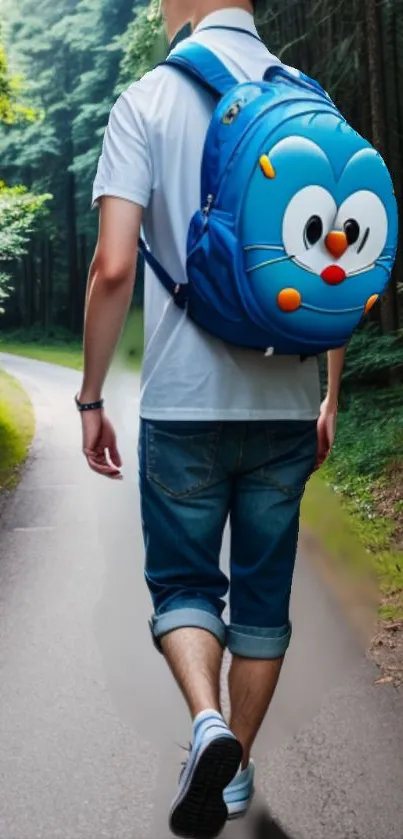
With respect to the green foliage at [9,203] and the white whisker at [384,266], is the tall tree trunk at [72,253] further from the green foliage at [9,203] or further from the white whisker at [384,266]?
the white whisker at [384,266]

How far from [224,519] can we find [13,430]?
10.6 meters

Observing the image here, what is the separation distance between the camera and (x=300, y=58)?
620 inches

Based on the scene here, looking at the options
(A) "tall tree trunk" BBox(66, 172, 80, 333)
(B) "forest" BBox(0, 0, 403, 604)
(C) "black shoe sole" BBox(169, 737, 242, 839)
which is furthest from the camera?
(A) "tall tree trunk" BBox(66, 172, 80, 333)

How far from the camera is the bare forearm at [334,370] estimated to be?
312cm

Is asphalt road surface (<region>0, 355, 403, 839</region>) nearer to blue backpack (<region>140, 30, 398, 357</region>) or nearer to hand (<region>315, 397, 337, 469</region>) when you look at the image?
hand (<region>315, 397, 337, 469</region>)

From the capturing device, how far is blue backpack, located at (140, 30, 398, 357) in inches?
97.4

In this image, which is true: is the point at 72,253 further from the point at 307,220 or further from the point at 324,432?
the point at 307,220

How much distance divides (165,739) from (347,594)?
7.13 feet

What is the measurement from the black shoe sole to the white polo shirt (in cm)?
81

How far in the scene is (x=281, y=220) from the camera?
2475 mm

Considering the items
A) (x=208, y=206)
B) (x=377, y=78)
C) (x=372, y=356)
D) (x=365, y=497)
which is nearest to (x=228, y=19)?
(x=208, y=206)

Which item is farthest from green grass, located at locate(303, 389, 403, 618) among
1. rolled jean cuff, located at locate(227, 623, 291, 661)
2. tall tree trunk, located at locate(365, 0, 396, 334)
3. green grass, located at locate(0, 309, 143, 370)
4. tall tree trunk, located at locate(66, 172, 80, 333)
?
tall tree trunk, located at locate(66, 172, 80, 333)

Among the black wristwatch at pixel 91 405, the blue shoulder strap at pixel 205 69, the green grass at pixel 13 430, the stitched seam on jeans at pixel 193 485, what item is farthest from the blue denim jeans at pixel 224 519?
the green grass at pixel 13 430

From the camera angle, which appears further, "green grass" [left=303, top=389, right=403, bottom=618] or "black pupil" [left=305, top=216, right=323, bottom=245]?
"green grass" [left=303, top=389, right=403, bottom=618]
